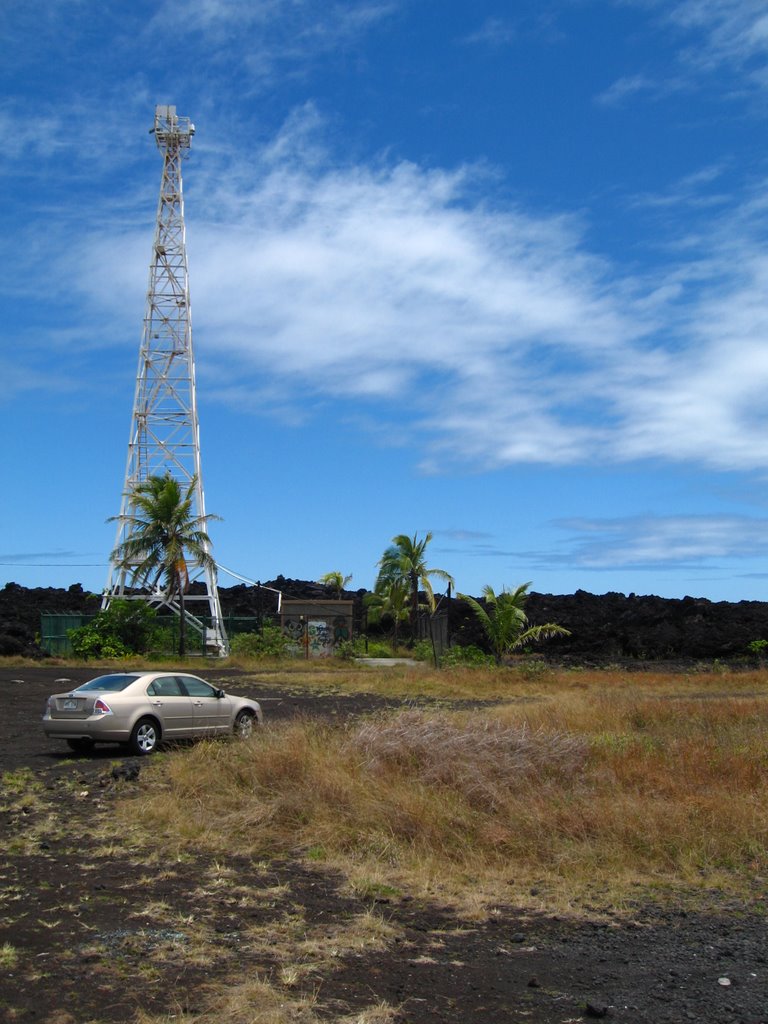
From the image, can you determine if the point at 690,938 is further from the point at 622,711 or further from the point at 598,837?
the point at 622,711

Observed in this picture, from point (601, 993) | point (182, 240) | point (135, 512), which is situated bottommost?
point (601, 993)

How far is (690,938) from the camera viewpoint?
696cm

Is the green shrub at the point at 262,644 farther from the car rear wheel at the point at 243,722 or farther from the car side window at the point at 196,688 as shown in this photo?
the car side window at the point at 196,688

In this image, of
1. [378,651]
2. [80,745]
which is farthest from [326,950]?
[378,651]

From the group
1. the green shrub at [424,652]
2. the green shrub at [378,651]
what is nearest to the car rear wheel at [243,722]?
the green shrub at [424,652]

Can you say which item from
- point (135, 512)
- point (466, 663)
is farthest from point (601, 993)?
point (135, 512)

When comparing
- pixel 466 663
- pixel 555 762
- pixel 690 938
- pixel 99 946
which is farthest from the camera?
pixel 466 663

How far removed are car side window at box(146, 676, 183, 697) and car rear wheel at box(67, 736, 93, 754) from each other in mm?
1301

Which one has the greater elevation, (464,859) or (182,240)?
(182,240)

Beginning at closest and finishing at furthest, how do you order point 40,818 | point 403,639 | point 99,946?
point 99,946 < point 40,818 < point 403,639

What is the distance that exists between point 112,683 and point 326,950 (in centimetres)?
1101

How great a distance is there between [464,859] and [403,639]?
51718mm

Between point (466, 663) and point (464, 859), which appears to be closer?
point (464, 859)

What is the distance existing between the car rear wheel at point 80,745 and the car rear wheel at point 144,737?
2.81 ft
